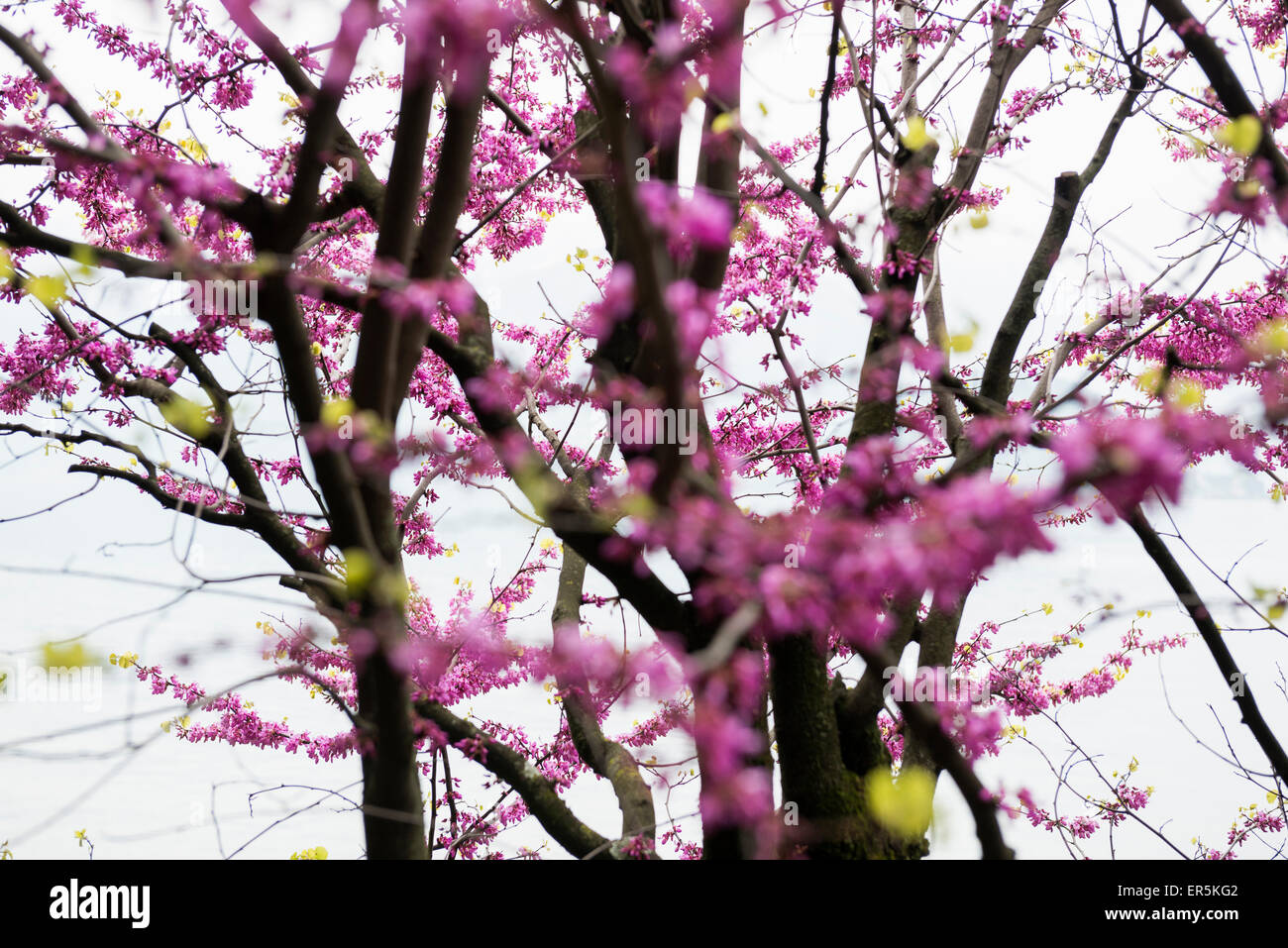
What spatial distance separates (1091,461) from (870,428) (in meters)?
2.35

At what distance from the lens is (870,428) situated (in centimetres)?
398

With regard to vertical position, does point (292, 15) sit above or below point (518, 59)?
below

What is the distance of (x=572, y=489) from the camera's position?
526 centimetres

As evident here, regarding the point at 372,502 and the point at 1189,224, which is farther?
the point at 1189,224

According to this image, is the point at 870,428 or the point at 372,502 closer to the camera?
the point at 372,502

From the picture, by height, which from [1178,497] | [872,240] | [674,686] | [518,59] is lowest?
[674,686]

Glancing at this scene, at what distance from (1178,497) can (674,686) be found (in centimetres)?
95

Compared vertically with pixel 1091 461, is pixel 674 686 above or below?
below
